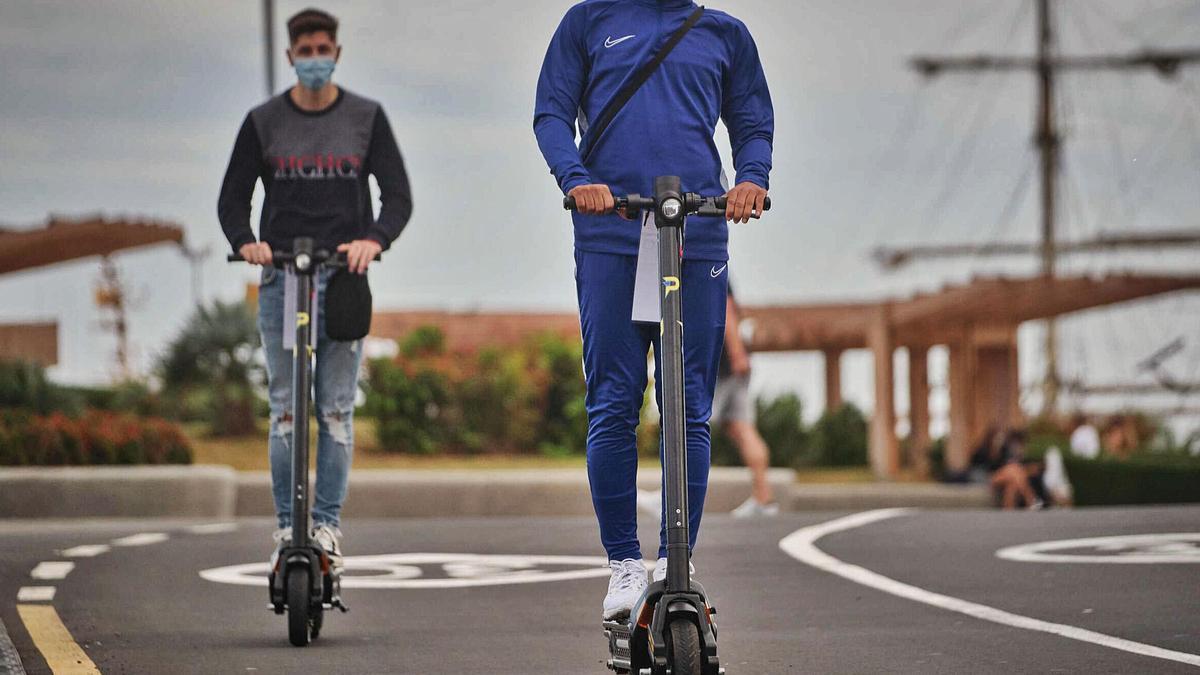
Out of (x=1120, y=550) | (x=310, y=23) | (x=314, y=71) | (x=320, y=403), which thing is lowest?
(x=1120, y=550)

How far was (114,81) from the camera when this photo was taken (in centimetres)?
3039

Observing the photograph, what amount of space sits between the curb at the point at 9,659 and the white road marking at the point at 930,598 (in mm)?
3073

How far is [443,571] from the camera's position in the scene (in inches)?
328

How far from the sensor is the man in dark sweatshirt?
6414 millimetres

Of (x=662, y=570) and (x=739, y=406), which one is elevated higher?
(x=739, y=406)

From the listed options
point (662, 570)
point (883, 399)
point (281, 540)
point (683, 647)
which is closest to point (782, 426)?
point (883, 399)

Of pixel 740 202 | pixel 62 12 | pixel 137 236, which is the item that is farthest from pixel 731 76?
pixel 62 12

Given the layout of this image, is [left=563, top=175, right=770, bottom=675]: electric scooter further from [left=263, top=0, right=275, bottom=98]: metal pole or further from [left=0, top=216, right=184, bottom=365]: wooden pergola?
[left=0, top=216, right=184, bottom=365]: wooden pergola

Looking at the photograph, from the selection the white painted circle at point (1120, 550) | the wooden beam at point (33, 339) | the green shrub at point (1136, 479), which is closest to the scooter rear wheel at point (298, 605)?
the white painted circle at point (1120, 550)

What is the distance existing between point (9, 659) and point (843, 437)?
27647 millimetres

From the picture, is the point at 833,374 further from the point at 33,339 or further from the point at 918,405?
the point at 33,339

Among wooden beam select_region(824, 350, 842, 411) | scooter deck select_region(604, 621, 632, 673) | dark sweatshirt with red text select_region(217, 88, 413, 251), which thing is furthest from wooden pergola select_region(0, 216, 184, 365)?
scooter deck select_region(604, 621, 632, 673)

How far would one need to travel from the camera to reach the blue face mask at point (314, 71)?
6.47 m

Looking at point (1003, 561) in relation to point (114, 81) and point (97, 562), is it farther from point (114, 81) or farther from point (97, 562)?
point (114, 81)
